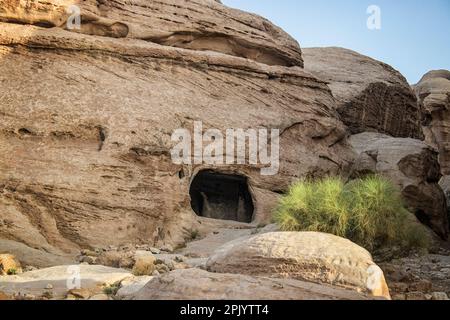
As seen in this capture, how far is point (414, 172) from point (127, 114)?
11.2 meters

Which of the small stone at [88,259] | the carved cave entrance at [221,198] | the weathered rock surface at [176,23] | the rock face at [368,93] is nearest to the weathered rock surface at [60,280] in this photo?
the small stone at [88,259]

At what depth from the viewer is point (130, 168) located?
15812mm

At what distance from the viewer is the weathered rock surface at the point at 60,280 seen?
348 inches

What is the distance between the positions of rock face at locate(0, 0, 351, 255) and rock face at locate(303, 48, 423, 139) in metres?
3.91

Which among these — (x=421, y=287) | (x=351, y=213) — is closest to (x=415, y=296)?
(x=421, y=287)

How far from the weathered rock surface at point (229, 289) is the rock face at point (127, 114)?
751 cm

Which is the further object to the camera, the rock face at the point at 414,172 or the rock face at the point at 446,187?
the rock face at the point at 446,187

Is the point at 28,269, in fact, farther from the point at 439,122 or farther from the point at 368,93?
the point at 439,122

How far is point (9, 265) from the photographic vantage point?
11.3 meters

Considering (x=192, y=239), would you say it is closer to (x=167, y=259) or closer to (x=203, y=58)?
(x=167, y=259)

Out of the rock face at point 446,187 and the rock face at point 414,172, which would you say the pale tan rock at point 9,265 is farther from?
the rock face at point 446,187

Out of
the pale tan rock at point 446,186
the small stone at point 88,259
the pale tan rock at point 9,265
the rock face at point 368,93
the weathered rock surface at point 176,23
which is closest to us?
the pale tan rock at point 9,265

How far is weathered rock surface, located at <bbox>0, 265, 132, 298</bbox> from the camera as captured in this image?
29.0 ft

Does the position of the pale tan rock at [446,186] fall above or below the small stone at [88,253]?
above
